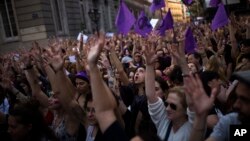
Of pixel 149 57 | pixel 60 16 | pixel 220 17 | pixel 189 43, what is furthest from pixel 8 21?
pixel 149 57

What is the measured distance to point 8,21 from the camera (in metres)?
22.9

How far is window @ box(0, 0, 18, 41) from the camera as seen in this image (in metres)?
22.7

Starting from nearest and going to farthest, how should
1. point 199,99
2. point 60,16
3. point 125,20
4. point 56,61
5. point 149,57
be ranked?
1. point 199,99
2. point 149,57
3. point 56,61
4. point 125,20
5. point 60,16

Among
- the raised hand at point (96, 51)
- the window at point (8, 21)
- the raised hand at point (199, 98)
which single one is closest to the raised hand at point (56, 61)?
the raised hand at point (96, 51)

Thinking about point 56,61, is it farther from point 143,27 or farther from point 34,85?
point 143,27

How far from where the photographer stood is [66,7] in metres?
25.2

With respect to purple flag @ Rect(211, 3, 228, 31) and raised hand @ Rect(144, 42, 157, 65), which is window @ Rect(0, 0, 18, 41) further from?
raised hand @ Rect(144, 42, 157, 65)

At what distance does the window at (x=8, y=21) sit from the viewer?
22.7 m

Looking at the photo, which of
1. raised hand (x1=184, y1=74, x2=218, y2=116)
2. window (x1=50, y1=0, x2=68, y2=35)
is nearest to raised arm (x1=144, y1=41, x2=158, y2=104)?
raised hand (x1=184, y1=74, x2=218, y2=116)

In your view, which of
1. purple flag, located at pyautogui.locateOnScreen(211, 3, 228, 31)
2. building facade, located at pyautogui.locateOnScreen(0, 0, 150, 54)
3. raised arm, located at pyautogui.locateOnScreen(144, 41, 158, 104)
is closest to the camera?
raised arm, located at pyautogui.locateOnScreen(144, 41, 158, 104)

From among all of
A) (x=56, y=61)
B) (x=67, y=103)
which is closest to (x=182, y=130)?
(x=67, y=103)

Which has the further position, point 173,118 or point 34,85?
point 34,85

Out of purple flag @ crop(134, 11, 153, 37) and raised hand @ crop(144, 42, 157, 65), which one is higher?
purple flag @ crop(134, 11, 153, 37)

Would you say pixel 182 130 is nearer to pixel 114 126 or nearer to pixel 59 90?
pixel 114 126
